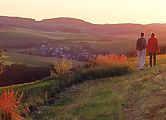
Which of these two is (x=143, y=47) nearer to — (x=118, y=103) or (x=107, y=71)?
(x=107, y=71)

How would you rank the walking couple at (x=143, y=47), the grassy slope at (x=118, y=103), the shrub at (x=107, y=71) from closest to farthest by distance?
the grassy slope at (x=118, y=103) < the shrub at (x=107, y=71) < the walking couple at (x=143, y=47)

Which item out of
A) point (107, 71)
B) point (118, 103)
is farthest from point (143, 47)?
point (118, 103)

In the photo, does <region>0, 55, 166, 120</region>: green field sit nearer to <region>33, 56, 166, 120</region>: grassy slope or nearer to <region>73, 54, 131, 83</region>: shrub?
<region>33, 56, 166, 120</region>: grassy slope

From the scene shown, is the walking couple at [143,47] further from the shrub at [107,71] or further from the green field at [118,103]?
the green field at [118,103]

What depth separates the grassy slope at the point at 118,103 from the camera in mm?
5531

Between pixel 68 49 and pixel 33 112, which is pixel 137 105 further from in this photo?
pixel 68 49

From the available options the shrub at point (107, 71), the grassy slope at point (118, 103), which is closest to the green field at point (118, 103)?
the grassy slope at point (118, 103)

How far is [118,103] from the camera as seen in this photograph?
655cm

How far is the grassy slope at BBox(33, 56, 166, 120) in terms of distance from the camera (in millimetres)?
5531

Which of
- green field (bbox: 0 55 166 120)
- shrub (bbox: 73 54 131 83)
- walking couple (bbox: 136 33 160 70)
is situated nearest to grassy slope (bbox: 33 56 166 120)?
green field (bbox: 0 55 166 120)

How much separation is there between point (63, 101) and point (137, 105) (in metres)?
3.25

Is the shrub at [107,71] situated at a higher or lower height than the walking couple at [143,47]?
lower

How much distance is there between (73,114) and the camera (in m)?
6.33

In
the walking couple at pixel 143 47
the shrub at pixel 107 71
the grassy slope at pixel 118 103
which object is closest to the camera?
the grassy slope at pixel 118 103
